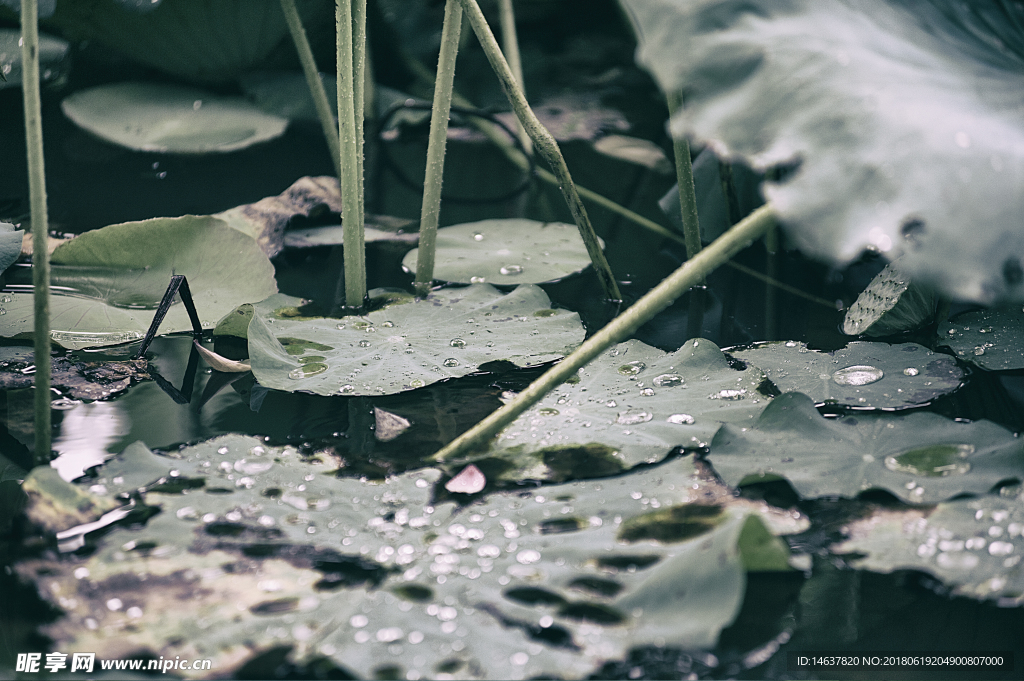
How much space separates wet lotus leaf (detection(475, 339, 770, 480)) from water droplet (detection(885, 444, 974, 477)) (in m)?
0.15

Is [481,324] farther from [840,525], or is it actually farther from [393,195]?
[393,195]

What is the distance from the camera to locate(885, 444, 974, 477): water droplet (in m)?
0.69

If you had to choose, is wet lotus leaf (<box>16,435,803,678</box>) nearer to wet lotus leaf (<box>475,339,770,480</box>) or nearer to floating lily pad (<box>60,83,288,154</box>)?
wet lotus leaf (<box>475,339,770,480</box>)

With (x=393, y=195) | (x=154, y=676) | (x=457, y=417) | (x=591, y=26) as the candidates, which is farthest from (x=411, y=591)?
(x=591, y=26)

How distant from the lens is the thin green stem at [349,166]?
93 centimetres

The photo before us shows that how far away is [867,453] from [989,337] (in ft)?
1.28

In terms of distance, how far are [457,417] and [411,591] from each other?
31 cm

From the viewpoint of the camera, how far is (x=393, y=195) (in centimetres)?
164

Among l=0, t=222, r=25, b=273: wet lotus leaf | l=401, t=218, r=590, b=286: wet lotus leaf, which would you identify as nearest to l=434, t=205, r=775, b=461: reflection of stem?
l=401, t=218, r=590, b=286: wet lotus leaf

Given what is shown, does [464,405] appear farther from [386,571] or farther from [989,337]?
[989,337]

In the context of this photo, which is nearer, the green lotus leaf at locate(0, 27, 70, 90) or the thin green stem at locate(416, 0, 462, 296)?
the thin green stem at locate(416, 0, 462, 296)

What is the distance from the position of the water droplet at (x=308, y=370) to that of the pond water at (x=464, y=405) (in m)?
0.03

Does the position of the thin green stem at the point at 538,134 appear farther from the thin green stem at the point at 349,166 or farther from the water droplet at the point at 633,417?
the water droplet at the point at 633,417

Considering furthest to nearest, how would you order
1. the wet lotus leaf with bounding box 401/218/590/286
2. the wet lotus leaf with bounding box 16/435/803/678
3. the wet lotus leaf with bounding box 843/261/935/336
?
1. the wet lotus leaf with bounding box 401/218/590/286
2. the wet lotus leaf with bounding box 843/261/935/336
3. the wet lotus leaf with bounding box 16/435/803/678
